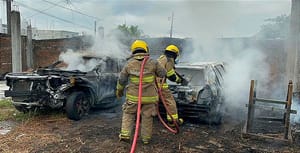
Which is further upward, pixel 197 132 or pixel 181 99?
pixel 181 99

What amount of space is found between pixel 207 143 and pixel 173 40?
10.2 m

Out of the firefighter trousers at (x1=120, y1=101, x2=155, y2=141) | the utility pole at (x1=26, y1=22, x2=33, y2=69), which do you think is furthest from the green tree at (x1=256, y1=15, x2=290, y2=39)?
the utility pole at (x1=26, y1=22, x2=33, y2=69)

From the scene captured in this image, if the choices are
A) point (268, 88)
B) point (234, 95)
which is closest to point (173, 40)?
point (268, 88)

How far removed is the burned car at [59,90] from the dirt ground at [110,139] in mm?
381

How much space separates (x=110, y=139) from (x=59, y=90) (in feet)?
6.25

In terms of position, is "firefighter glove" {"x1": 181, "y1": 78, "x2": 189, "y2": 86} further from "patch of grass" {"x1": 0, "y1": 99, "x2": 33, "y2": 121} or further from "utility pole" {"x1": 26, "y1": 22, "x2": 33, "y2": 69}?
"utility pole" {"x1": 26, "y1": 22, "x2": 33, "y2": 69}

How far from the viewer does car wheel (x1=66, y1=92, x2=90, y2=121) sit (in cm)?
638

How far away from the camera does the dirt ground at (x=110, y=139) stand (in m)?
4.68

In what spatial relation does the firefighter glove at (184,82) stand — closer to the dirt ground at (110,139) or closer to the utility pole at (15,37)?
the dirt ground at (110,139)

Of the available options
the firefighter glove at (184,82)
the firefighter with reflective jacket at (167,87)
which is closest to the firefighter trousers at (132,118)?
the firefighter with reflective jacket at (167,87)

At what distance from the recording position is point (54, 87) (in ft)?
20.9

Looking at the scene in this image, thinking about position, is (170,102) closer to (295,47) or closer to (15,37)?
(295,47)

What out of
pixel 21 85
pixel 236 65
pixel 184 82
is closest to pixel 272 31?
pixel 236 65

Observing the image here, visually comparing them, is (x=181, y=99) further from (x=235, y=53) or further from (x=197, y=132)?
(x=235, y=53)
